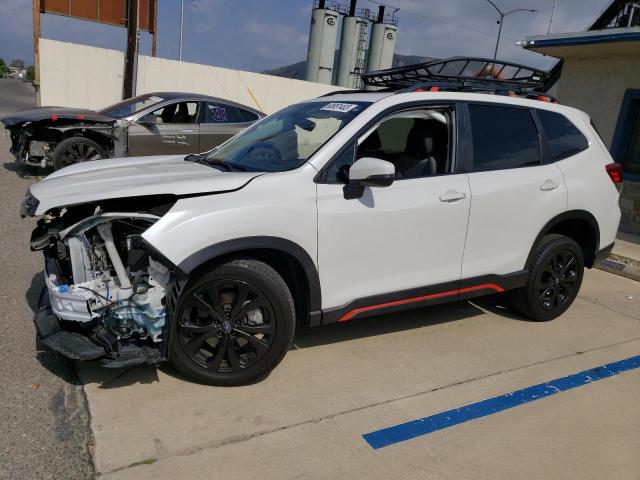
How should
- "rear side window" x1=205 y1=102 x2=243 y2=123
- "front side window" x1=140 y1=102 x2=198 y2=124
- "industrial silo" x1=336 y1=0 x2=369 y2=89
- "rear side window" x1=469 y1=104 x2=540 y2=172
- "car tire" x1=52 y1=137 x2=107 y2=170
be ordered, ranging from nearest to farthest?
"rear side window" x1=469 y1=104 x2=540 y2=172
"car tire" x1=52 y1=137 x2=107 y2=170
"front side window" x1=140 y1=102 x2=198 y2=124
"rear side window" x1=205 y1=102 x2=243 y2=123
"industrial silo" x1=336 y1=0 x2=369 y2=89

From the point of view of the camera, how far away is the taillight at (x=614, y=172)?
4.86 meters

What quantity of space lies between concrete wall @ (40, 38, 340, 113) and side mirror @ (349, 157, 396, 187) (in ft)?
55.4

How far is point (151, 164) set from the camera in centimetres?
396

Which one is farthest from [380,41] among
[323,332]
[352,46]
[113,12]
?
[323,332]

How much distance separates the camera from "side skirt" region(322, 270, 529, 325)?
362 cm

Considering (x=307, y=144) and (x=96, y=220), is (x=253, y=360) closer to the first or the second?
(x=96, y=220)

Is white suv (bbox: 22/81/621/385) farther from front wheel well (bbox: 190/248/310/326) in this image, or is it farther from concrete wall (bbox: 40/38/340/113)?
concrete wall (bbox: 40/38/340/113)

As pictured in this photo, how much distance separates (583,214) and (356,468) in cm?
318

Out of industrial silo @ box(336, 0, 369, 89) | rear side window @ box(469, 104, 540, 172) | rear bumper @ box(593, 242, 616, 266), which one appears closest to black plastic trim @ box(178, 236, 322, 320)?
rear side window @ box(469, 104, 540, 172)

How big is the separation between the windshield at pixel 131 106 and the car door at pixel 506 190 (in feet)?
20.8

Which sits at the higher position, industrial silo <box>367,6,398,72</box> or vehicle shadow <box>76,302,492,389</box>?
industrial silo <box>367,6,398,72</box>

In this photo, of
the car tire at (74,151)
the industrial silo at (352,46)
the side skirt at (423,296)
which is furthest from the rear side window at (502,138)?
the industrial silo at (352,46)

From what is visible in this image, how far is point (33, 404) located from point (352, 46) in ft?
164

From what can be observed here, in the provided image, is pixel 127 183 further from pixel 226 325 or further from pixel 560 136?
pixel 560 136
